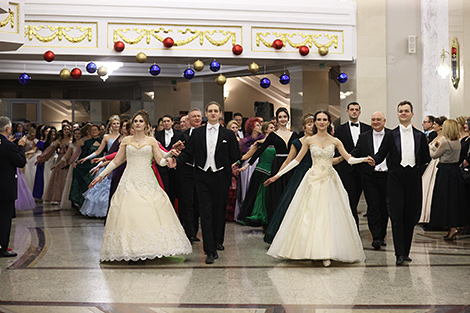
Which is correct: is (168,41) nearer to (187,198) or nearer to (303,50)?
(303,50)

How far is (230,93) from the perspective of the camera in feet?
67.0

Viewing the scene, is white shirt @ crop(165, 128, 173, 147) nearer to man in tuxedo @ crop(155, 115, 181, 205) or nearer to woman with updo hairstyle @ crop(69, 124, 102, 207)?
man in tuxedo @ crop(155, 115, 181, 205)

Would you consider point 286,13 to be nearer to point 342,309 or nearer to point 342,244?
point 342,244

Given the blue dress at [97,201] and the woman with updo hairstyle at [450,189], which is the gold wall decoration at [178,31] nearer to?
the blue dress at [97,201]

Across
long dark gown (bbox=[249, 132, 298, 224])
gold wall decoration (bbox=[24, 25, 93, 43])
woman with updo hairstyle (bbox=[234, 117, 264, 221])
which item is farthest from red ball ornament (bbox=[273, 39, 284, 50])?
long dark gown (bbox=[249, 132, 298, 224])

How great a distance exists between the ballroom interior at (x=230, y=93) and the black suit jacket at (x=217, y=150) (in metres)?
0.99

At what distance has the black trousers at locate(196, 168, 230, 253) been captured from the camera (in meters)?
6.80

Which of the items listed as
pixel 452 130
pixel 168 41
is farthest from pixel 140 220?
pixel 168 41

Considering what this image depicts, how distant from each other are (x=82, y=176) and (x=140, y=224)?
524 cm

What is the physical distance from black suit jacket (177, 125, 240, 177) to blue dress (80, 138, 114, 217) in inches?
158

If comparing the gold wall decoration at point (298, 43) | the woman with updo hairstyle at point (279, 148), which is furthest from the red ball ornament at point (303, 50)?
the woman with updo hairstyle at point (279, 148)

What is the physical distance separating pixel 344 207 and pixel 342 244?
0.38 metres

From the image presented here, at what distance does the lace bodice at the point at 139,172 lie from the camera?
22.2ft

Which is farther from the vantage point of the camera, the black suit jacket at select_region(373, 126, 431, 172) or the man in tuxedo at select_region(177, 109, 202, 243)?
the man in tuxedo at select_region(177, 109, 202, 243)
